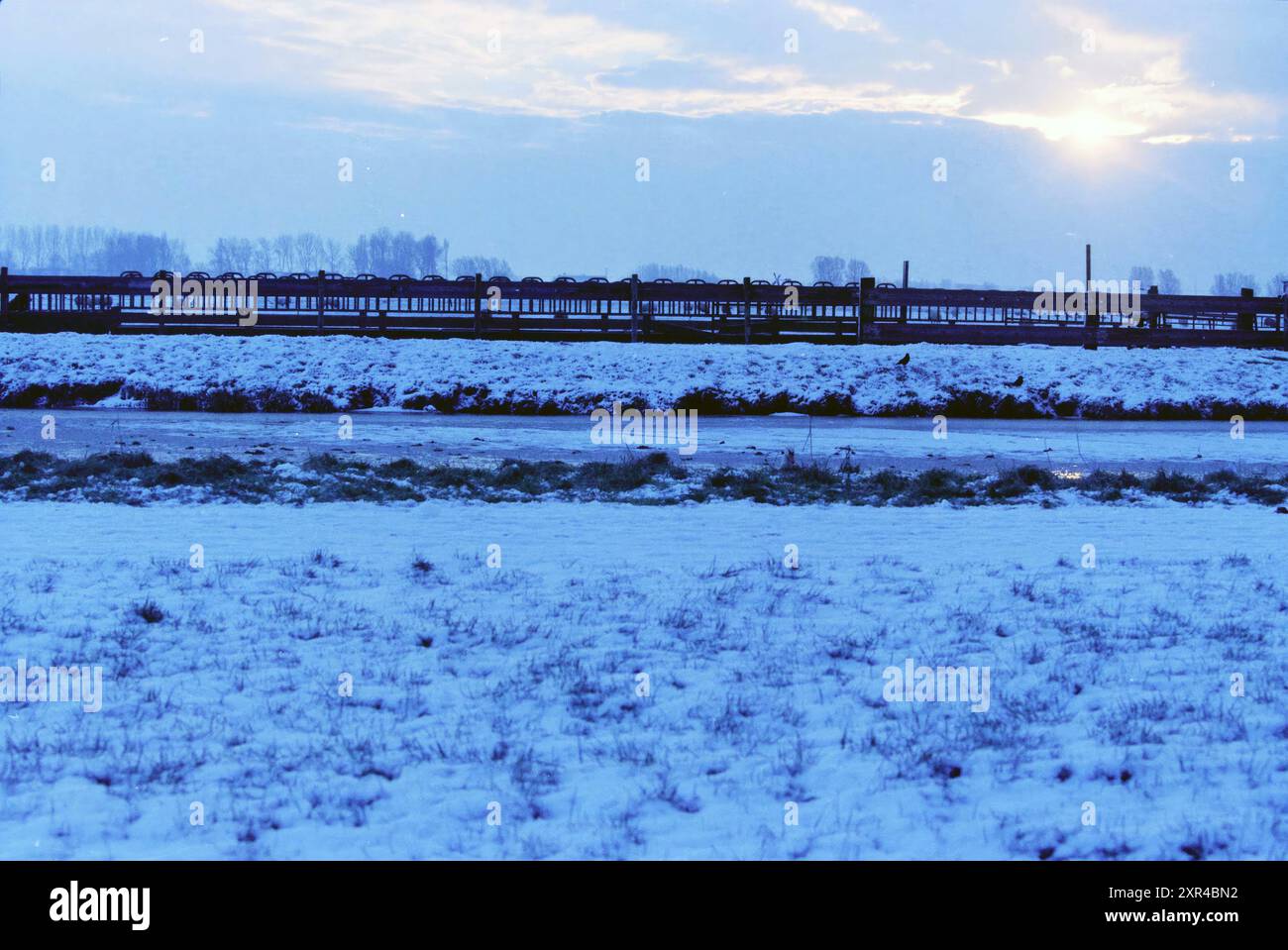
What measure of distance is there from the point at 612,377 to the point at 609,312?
8166 mm

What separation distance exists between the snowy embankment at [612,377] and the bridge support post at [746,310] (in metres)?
3.00

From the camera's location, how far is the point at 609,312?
36.3m

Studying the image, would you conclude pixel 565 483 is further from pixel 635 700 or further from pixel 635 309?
pixel 635 309

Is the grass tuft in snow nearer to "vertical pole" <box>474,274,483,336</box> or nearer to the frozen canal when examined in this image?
the frozen canal

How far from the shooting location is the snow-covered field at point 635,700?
199 inches

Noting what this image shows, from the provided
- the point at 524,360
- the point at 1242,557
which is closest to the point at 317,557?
the point at 1242,557

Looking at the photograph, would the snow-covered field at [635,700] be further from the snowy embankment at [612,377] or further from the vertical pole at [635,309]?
the vertical pole at [635,309]

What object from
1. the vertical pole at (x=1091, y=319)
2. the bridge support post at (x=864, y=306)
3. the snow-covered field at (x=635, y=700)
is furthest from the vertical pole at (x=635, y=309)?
the snow-covered field at (x=635, y=700)

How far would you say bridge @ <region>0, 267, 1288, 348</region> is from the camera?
3419 centimetres

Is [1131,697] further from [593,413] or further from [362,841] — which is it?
[593,413]

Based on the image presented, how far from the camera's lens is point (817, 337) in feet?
113

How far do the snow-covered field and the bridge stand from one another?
2392 centimetres

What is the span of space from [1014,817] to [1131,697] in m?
1.68

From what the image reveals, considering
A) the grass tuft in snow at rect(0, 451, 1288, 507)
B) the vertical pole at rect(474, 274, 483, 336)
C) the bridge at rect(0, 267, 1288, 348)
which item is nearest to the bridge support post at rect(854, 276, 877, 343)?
the bridge at rect(0, 267, 1288, 348)
